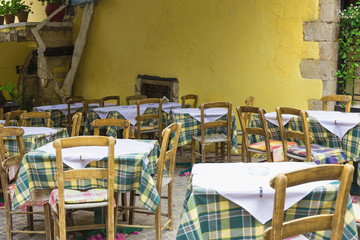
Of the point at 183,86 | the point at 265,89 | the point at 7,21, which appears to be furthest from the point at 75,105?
the point at 7,21

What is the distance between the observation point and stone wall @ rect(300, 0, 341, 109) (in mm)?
7363

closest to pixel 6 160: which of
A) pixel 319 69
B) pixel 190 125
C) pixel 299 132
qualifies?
pixel 299 132

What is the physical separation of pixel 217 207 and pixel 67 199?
1300 millimetres

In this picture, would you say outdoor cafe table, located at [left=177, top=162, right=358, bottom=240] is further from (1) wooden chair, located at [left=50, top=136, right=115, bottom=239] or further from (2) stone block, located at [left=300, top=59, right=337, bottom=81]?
(2) stone block, located at [left=300, top=59, right=337, bottom=81]

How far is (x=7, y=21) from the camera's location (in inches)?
484

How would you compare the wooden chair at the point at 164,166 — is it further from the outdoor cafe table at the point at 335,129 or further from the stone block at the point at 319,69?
the stone block at the point at 319,69

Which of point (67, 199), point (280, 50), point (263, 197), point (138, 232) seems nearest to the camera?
point (263, 197)

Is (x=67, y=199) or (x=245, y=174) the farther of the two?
(x=67, y=199)

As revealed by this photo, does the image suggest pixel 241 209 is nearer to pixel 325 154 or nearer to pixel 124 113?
pixel 325 154

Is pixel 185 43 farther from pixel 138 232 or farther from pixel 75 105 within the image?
pixel 138 232

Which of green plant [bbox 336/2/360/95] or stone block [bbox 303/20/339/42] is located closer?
green plant [bbox 336/2/360/95]

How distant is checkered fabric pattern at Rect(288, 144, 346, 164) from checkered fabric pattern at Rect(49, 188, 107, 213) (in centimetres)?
227

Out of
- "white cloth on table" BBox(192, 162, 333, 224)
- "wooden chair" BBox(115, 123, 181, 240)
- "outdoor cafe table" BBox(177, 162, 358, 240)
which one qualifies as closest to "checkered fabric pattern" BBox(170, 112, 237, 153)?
"wooden chair" BBox(115, 123, 181, 240)

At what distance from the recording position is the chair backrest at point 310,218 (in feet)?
8.74
